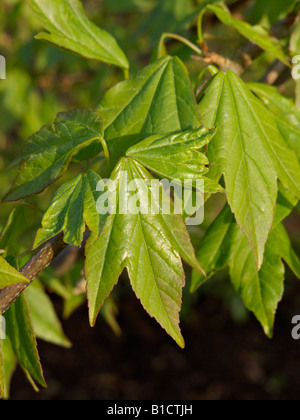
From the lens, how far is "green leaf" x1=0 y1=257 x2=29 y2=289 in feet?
2.07

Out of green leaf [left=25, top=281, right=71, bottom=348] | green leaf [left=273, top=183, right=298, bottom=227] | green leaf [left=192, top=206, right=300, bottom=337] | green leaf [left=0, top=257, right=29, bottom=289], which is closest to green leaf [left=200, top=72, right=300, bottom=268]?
green leaf [left=273, top=183, right=298, bottom=227]

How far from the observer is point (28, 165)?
728mm

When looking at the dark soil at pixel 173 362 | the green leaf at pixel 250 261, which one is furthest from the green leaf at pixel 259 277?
the dark soil at pixel 173 362

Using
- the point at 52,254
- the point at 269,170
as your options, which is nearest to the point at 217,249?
the point at 269,170

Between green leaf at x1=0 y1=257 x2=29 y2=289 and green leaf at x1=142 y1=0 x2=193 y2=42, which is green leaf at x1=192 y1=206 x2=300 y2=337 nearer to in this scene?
green leaf at x1=0 y1=257 x2=29 y2=289

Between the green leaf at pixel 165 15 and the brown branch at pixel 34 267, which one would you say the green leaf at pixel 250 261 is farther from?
the green leaf at pixel 165 15

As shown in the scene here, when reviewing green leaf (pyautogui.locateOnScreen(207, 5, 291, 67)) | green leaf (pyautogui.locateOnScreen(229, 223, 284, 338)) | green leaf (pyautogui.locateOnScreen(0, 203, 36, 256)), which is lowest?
green leaf (pyautogui.locateOnScreen(229, 223, 284, 338))

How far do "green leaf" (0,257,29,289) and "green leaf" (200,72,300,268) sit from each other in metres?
0.31

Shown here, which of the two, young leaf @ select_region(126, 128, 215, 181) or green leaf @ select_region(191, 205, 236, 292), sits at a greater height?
young leaf @ select_region(126, 128, 215, 181)

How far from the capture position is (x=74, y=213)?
0.65 m

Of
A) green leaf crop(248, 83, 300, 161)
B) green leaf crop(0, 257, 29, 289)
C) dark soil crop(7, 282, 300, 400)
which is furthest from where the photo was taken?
dark soil crop(7, 282, 300, 400)

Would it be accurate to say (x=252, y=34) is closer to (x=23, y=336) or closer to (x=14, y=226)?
(x=14, y=226)

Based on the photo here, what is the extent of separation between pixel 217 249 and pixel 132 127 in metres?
0.30
